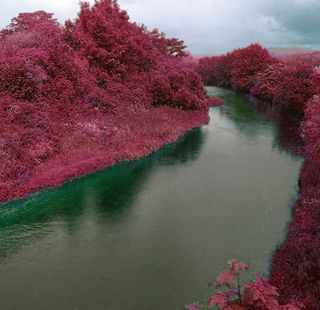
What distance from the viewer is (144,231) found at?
23719mm

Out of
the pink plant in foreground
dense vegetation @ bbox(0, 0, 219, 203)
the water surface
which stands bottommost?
the water surface

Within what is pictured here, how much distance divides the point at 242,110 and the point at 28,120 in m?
43.6

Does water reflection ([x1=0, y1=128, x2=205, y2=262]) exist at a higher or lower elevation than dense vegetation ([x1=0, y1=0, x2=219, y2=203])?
lower

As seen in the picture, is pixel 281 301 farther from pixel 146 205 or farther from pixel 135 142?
pixel 135 142

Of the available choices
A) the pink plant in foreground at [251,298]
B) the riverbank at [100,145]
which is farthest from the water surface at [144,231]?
the pink plant in foreground at [251,298]

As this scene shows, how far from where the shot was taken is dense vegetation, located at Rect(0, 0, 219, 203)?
33.1m

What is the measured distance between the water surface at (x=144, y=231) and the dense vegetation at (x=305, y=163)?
3.74ft

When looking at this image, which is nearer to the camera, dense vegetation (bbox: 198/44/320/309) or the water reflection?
dense vegetation (bbox: 198/44/320/309)

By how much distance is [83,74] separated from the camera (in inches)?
1879

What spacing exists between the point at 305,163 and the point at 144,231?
1906 cm

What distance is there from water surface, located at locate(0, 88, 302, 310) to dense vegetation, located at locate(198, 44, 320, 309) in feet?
3.74

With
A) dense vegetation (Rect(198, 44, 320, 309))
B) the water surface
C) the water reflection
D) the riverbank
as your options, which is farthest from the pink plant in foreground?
the riverbank

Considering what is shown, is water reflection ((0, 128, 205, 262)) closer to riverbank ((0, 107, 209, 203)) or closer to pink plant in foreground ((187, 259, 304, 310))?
riverbank ((0, 107, 209, 203))

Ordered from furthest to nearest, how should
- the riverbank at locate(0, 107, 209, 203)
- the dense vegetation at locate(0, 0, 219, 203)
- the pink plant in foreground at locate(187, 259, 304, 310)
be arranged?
the dense vegetation at locate(0, 0, 219, 203) < the riverbank at locate(0, 107, 209, 203) < the pink plant in foreground at locate(187, 259, 304, 310)
